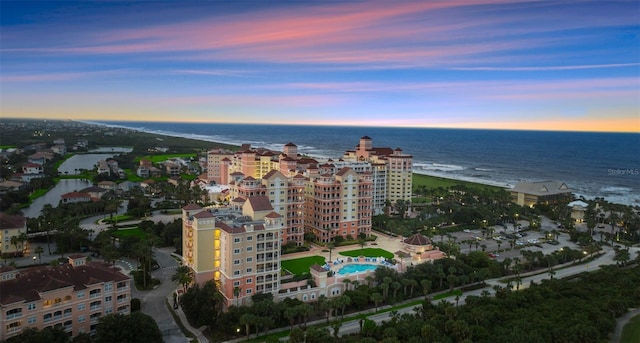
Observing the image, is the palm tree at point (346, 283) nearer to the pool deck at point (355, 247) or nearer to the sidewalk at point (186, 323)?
the pool deck at point (355, 247)

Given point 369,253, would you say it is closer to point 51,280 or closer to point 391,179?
point 391,179

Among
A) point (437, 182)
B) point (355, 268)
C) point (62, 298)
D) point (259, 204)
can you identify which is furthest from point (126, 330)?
point (437, 182)

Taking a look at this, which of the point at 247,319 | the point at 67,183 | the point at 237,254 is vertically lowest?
the point at 247,319

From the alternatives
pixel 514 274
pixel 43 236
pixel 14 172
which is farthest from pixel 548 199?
pixel 14 172

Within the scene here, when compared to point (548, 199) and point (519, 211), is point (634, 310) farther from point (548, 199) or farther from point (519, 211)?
point (548, 199)

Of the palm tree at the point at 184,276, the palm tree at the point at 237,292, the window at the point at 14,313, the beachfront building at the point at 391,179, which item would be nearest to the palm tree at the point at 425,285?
the palm tree at the point at 237,292
